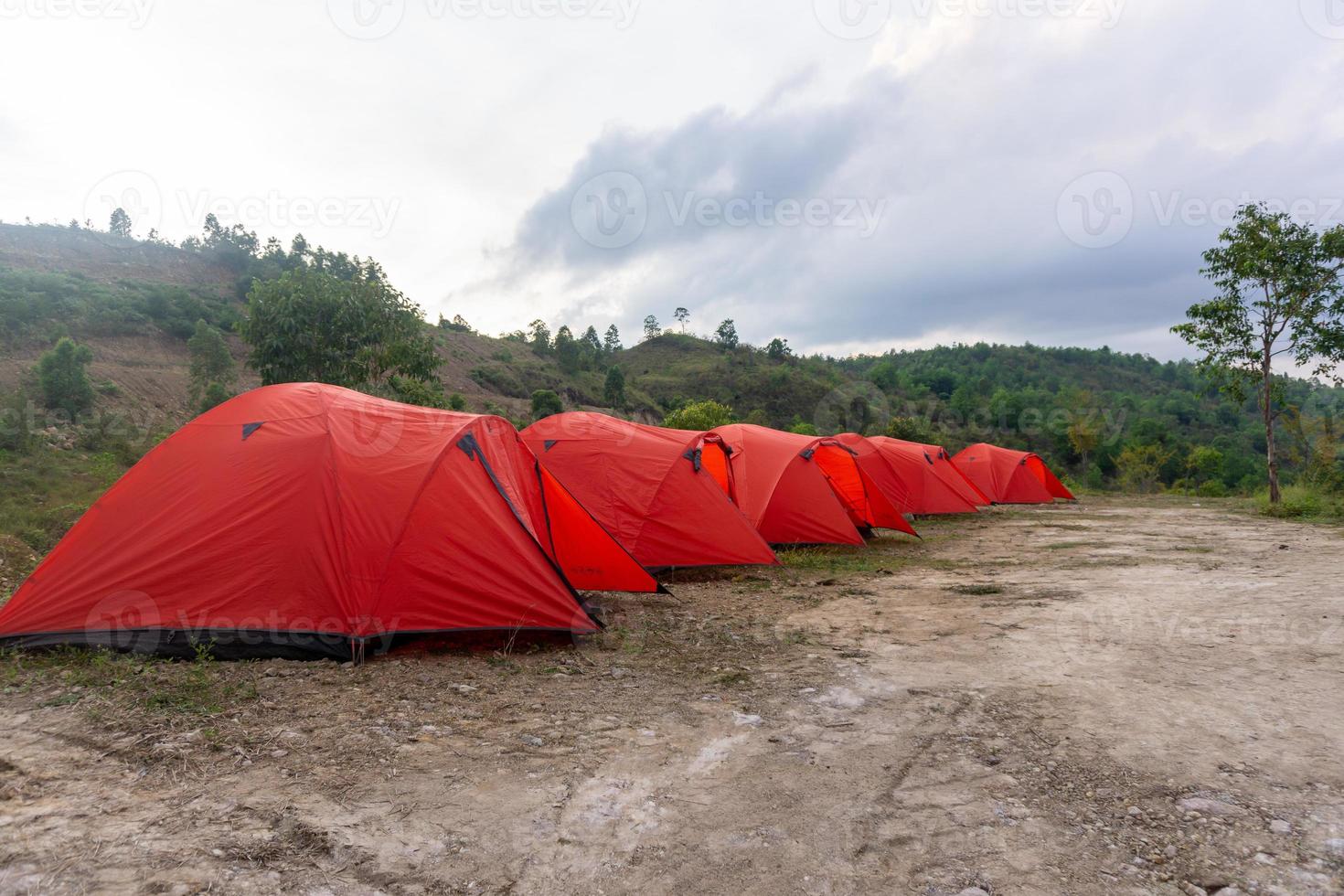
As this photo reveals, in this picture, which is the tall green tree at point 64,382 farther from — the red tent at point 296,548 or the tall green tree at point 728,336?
the tall green tree at point 728,336

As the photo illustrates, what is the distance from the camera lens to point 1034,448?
61.6 metres

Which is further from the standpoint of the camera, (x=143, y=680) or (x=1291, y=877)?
(x=143, y=680)

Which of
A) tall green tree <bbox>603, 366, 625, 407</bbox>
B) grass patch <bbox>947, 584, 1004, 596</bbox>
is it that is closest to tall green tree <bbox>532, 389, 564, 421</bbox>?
tall green tree <bbox>603, 366, 625, 407</bbox>

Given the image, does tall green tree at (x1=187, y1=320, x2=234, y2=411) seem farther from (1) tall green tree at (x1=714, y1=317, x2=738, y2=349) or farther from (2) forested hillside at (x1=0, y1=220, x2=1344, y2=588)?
(1) tall green tree at (x1=714, y1=317, x2=738, y2=349)

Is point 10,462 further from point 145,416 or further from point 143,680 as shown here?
Result: point 143,680

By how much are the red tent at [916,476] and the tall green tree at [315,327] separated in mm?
14252

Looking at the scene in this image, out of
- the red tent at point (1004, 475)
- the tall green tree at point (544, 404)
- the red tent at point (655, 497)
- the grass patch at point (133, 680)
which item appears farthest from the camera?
the tall green tree at point (544, 404)

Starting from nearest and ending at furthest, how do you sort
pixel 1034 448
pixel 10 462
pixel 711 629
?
1. pixel 711 629
2. pixel 10 462
3. pixel 1034 448

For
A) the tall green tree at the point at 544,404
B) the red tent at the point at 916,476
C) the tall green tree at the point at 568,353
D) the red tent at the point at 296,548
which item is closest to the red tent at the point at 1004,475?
the red tent at the point at 916,476

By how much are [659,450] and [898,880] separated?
6.65 m

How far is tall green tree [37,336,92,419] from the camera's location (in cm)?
2209

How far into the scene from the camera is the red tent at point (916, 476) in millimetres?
17203

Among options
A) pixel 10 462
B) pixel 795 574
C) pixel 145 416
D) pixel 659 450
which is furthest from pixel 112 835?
pixel 145 416

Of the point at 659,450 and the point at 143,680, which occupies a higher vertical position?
the point at 659,450
